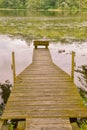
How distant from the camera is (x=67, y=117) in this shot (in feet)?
24.6

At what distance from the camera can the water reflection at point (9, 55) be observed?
54.7ft

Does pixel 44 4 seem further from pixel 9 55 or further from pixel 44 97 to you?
pixel 44 97

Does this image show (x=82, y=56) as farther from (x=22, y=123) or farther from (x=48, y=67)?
(x=22, y=123)

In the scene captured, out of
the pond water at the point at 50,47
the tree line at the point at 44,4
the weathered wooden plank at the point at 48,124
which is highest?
the weathered wooden plank at the point at 48,124

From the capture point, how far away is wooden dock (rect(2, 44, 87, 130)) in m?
7.25

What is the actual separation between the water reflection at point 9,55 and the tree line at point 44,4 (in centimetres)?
6473

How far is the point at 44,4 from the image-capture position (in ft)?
306

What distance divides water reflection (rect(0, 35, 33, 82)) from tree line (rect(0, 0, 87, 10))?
6473cm

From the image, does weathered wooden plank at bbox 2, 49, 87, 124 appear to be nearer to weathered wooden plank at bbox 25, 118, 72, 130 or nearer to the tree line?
weathered wooden plank at bbox 25, 118, 72, 130

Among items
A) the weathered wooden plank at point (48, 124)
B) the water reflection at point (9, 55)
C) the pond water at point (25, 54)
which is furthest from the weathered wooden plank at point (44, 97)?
the water reflection at point (9, 55)

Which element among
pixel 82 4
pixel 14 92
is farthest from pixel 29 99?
pixel 82 4

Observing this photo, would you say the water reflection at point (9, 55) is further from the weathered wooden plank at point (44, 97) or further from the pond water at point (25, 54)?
the weathered wooden plank at point (44, 97)

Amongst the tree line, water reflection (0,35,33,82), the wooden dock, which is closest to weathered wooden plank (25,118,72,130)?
the wooden dock

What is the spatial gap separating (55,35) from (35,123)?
82.0 ft
